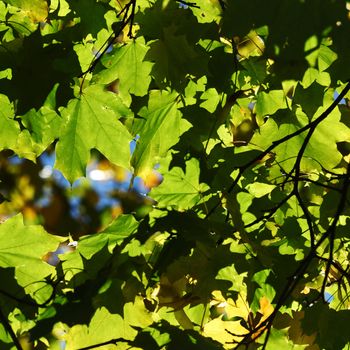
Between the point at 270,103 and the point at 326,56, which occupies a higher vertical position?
the point at 326,56

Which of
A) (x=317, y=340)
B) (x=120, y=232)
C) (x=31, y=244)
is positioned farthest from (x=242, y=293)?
(x=31, y=244)

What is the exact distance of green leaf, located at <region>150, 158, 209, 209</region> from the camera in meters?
2.26

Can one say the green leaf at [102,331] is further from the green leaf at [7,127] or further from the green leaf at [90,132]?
the green leaf at [7,127]

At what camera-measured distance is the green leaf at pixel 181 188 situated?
7.41ft

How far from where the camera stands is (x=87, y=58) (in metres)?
2.43

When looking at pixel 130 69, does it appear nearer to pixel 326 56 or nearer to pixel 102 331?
pixel 326 56

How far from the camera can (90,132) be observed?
242 centimetres

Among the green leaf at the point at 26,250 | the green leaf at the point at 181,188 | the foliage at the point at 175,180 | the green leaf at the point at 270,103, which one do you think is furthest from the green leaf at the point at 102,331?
the green leaf at the point at 270,103

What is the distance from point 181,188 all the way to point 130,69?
1.49ft

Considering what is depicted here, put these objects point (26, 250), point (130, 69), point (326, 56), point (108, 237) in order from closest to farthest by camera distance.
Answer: point (108, 237) → point (26, 250) → point (326, 56) → point (130, 69)

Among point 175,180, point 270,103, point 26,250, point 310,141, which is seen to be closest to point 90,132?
point 175,180

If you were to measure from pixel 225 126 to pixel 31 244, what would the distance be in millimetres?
879

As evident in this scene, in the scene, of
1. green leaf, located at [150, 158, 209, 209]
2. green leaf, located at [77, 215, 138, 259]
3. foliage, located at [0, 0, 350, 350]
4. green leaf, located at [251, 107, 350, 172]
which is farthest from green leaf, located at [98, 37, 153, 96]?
green leaf, located at [77, 215, 138, 259]

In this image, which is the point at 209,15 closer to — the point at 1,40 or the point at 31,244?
the point at 1,40
